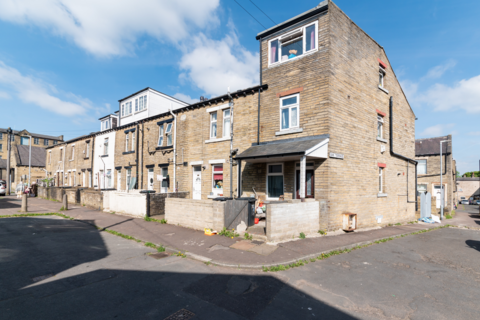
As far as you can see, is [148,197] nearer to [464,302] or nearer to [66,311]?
[66,311]

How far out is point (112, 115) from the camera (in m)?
26.6

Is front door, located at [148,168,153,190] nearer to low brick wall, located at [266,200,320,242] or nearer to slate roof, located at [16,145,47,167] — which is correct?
low brick wall, located at [266,200,320,242]

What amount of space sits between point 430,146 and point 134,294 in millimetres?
36385

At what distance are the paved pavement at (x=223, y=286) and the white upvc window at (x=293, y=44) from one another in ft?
30.0

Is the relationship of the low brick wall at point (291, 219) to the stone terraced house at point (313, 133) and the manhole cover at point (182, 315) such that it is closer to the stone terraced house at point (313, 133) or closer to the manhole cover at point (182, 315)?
the stone terraced house at point (313, 133)

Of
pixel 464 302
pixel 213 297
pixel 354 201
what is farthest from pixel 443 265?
pixel 213 297

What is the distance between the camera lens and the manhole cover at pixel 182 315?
3812mm

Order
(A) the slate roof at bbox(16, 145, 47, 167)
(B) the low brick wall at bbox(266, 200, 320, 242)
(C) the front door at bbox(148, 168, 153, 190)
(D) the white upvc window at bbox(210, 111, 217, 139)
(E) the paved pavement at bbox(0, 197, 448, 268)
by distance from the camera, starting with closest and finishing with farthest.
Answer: (E) the paved pavement at bbox(0, 197, 448, 268) → (B) the low brick wall at bbox(266, 200, 320, 242) → (D) the white upvc window at bbox(210, 111, 217, 139) → (C) the front door at bbox(148, 168, 153, 190) → (A) the slate roof at bbox(16, 145, 47, 167)

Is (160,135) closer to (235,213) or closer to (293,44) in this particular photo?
(235,213)

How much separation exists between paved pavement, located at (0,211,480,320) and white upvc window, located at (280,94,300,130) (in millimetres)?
6121

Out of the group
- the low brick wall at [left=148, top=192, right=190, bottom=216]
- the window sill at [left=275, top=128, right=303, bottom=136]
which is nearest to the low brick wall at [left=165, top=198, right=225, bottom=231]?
the low brick wall at [left=148, top=192, right=190, bottom=216]

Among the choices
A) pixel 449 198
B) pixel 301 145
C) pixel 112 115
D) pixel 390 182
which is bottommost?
pixel 449 198

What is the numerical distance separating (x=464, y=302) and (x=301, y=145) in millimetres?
6462

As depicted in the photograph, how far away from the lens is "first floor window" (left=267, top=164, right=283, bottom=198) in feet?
37.8
